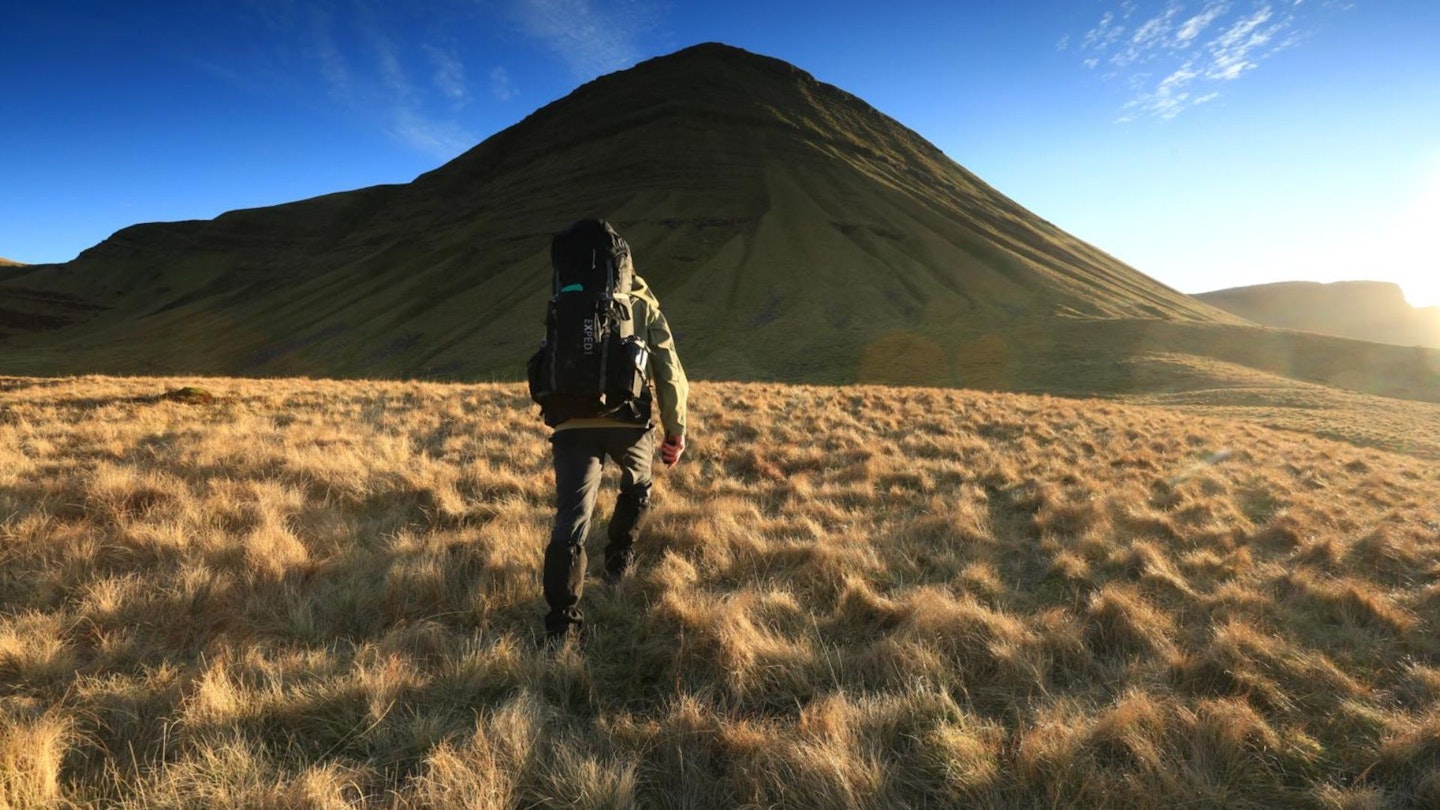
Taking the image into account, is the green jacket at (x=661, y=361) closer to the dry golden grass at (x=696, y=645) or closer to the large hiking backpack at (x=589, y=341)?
the large hiking backpack at (x=589, y=341)

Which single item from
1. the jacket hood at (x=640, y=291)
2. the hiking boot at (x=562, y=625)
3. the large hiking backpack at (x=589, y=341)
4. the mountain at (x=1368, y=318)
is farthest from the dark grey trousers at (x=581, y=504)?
the mountain at (x=1368, y=318)

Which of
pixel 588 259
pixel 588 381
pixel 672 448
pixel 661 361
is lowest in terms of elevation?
pixel 672 448

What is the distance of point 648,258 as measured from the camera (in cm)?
8450

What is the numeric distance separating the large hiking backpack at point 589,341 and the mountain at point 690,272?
3590 centimetres

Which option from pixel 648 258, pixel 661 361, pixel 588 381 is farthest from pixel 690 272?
pixel 588 381

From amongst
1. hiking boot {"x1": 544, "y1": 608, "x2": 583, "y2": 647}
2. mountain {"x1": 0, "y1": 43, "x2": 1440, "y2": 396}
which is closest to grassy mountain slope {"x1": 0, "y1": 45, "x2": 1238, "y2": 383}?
mountain {"x1": 0, "y1": 43, "x2": 1440, "y2": 396}

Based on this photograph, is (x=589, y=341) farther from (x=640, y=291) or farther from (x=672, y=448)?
(x=672, y=448)

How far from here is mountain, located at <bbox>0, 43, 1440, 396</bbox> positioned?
4816cm

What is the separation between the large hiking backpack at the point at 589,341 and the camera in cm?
367

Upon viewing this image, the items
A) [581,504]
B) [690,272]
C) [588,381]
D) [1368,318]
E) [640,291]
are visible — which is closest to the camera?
[588,381]

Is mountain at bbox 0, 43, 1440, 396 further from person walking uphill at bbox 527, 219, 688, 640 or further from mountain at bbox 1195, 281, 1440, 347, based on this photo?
mountain at bbox 1195, 281, 1440, 347

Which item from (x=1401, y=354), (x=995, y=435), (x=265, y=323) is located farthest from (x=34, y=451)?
(x=265, y=323)

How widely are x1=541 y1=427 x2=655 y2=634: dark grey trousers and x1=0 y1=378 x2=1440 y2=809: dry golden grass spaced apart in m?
0.27

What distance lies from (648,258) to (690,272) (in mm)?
6704
